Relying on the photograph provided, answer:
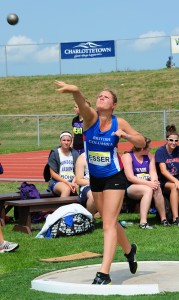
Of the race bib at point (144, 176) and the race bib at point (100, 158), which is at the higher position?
the race bib at point (100, 158)

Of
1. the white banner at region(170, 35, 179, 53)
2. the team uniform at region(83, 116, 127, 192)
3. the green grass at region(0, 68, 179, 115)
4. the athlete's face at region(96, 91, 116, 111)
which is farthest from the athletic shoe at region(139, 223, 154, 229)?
the white banner at region(170, 35, 179, 53)

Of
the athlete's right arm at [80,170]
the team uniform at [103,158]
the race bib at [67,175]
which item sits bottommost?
the race bib at [67,175]

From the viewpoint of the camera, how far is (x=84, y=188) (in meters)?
11.4

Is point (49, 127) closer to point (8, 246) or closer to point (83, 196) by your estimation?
point (83, 196)

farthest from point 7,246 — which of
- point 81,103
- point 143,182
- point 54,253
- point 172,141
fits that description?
point 172,141

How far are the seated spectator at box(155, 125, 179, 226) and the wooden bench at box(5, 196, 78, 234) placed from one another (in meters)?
1.49

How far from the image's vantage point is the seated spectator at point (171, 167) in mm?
11438

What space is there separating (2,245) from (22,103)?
130ft

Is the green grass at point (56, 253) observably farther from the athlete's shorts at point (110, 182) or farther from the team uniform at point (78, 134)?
the team uniform at point (78, 134)

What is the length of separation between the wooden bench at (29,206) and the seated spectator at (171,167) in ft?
4.88

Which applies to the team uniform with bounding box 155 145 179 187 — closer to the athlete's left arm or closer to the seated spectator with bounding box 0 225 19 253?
the seated spectator with bounding box 0 225 19 253

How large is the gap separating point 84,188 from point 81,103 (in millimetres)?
4621

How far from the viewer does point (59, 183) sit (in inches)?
476

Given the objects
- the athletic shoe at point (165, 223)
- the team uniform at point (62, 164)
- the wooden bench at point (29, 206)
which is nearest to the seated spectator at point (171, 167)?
the athletic shoe at point (165, 223)
